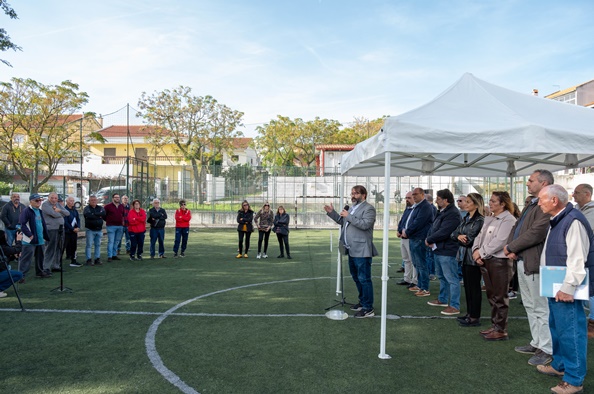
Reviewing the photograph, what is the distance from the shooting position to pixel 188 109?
121 feet

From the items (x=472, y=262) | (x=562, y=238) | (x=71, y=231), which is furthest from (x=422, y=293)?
(x=71, y=231)

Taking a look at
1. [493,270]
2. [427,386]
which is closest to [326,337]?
[427,386]

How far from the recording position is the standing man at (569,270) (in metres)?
3.78

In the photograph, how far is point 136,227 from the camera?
12.4 metres

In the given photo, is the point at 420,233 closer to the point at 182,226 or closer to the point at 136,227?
the point at 182,226

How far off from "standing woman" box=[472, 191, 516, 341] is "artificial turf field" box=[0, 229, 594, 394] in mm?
244

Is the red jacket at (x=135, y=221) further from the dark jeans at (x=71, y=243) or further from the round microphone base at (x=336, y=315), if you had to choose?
the round microphone base at (x=336, y=315)

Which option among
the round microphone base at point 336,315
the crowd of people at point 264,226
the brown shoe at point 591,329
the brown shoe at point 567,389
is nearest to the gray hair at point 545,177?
the brown shoe at point 567,389

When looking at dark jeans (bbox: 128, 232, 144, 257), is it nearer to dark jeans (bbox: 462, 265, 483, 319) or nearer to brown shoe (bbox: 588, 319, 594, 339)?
dark jeans (bbox: 462, 265, 483, 319)

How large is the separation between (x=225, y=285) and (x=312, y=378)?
489cm

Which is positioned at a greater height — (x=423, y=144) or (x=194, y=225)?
(x=423, y=144)

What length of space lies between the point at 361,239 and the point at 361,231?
0.12 m

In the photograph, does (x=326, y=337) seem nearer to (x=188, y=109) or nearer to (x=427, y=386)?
(x=427, y=386)

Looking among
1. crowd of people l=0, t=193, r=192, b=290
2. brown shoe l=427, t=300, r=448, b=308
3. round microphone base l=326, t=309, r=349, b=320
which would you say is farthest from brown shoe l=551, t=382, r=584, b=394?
crowd of people l=0, t=193, r=192, b=290
